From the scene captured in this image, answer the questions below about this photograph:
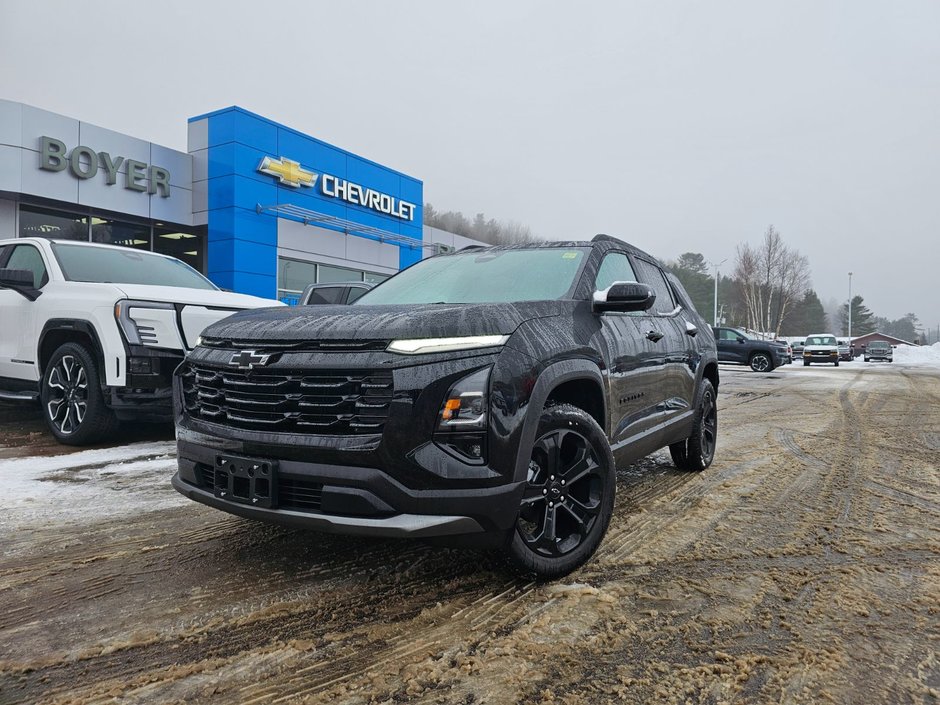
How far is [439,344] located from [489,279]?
130 cm

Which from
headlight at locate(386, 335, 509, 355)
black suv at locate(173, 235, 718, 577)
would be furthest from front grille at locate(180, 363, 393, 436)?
headlight at locate(386, 335, 509, 355)

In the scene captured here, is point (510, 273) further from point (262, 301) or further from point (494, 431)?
point (262, 301)

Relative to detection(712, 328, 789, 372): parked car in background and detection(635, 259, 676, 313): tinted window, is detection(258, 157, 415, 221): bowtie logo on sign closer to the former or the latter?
detection(712, 328, 789, 372): parked car in background

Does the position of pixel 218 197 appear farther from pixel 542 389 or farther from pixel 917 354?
pixel 917 354

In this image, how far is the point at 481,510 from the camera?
7.70 ft

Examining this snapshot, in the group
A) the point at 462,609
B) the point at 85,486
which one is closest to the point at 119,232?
the point at 85,486

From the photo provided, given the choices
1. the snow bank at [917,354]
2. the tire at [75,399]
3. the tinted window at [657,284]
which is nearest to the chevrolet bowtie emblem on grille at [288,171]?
the tire at [75,399]

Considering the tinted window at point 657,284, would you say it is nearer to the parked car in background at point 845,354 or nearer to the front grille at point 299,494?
the front grille at point 299,494

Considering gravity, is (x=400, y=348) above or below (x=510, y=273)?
below

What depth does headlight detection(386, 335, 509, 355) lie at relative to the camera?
2.40 metres

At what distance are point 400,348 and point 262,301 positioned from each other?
425cm

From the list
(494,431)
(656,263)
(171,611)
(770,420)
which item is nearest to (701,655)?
(494,431)

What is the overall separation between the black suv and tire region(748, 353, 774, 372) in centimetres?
2097

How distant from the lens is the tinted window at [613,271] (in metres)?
3.70
